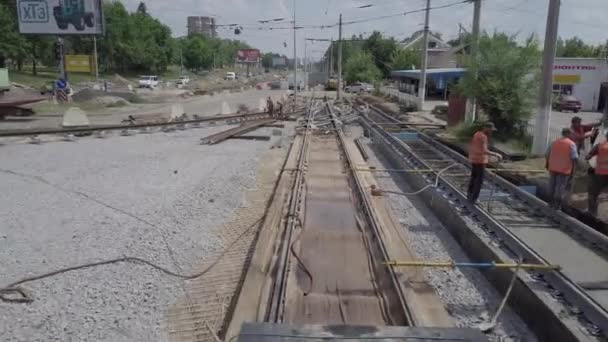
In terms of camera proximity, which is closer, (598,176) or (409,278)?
Result: (409,278)

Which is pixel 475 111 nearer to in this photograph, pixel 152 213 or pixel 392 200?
pixel 392 200

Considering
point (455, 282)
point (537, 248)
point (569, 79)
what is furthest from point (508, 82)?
point (569, 79)

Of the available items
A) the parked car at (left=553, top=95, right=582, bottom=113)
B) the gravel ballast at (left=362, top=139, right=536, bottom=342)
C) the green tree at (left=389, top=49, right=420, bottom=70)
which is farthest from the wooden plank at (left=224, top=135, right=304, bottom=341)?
the green tree at (left=389, top=49, right=420, bottom=70)

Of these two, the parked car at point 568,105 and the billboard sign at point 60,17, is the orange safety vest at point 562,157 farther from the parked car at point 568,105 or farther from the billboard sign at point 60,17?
the parked car at point 568,105

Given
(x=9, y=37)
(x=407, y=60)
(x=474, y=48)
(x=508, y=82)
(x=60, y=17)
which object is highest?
(x=9, y=37)

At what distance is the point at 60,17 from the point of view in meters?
31.5

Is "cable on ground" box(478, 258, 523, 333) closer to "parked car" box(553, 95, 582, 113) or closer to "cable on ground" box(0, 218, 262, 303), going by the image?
"cable on ground" box(0, 218, 262, 303)

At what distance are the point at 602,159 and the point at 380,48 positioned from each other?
84463 mm

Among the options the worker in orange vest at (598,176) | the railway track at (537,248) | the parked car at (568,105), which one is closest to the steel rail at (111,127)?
the railway track at (537,248)

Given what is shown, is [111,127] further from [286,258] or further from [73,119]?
[286,258]

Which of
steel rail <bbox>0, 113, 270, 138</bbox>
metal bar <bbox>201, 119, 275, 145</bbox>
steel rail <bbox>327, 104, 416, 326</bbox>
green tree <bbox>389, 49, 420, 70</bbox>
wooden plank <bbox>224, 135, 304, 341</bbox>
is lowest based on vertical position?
wooden plank <bbox>224, 135, 304, 341</bbox>

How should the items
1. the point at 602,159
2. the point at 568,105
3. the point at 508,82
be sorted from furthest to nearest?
1. the point at 568,105
2. the point at 508,82
3. the point at 602,159

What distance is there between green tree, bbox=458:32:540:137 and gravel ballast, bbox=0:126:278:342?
30.7 feet

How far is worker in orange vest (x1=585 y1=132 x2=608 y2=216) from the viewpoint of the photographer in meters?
8.55
